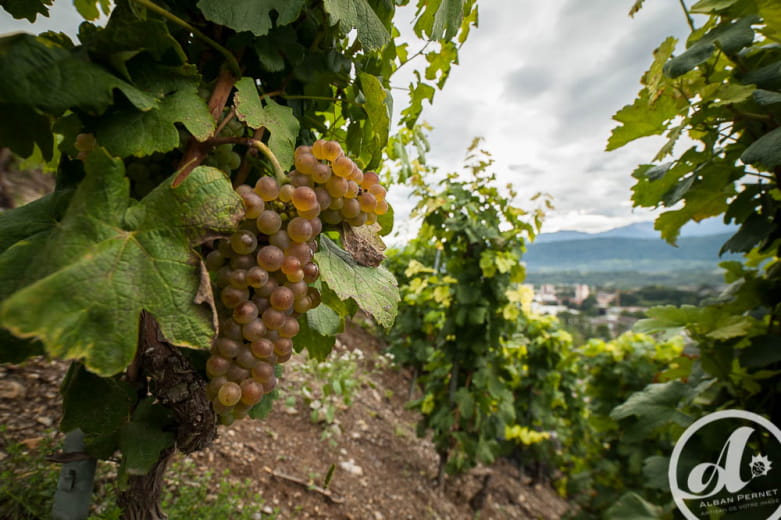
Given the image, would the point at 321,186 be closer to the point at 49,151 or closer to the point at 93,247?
the point at 93,247

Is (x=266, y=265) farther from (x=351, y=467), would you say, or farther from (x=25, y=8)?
(x=351, y=467)

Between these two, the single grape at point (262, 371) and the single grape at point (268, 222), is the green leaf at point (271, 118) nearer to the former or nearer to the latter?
the single grape at point (268, 222)

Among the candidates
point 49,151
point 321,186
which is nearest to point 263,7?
point 321,186

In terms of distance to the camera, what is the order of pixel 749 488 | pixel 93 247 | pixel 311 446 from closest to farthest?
pixel 93 247, pixel 749 488, pixel 311 446

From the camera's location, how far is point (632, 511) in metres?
1.64

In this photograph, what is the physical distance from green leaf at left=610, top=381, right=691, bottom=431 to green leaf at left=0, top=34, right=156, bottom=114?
2063mm

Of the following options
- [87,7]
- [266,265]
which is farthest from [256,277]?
[87,7]

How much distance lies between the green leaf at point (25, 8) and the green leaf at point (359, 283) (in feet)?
2.24

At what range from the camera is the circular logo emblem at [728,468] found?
136cm

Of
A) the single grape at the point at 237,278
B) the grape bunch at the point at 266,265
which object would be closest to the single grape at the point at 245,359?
the grape bunch at the point at 266,265

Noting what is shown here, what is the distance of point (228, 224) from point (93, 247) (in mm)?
177

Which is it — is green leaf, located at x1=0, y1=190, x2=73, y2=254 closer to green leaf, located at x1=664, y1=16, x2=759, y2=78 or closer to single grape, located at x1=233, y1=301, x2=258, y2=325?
single grape, located at x1=233, y1=301, x2=258, y2=325

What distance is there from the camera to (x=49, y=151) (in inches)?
26.1

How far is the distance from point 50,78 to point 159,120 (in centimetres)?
15
